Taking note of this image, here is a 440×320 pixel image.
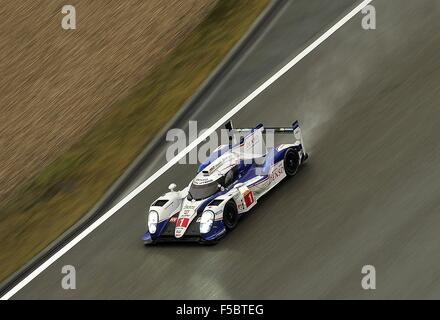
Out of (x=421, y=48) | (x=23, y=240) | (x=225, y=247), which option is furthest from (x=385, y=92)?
(x=23, y=240)

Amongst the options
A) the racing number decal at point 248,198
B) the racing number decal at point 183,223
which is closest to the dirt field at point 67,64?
the racing number decal at point 183,223

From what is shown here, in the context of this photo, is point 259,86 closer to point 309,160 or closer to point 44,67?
point 309,160

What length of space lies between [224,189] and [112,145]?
403 centimetres

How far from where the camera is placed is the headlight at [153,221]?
1677cm

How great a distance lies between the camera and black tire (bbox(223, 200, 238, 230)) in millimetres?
16422

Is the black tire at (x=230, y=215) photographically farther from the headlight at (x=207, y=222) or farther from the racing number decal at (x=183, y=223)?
the racing number decal at (x=183, y=223)

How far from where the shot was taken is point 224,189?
17.1 m

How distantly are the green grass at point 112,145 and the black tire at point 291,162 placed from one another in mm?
3592

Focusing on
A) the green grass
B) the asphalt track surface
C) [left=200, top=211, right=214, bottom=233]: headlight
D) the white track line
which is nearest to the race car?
[left=200, top=211, right=214, bottom=233]: headlight

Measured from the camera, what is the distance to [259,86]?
20.4 metres

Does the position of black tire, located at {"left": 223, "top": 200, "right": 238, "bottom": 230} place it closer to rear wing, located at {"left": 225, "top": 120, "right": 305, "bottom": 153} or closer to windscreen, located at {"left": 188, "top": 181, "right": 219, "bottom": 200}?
windscreen, located at {"left": 188, "top": 181, "right": 219, "bottom": 200}

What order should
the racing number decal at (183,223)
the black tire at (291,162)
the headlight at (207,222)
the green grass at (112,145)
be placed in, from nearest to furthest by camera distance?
the headlight at (207,222) < the racing number decal at (183,223) < the black tire at (291,162) < the green grass at (112,145)

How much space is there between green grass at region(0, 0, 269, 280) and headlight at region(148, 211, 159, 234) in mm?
2276
